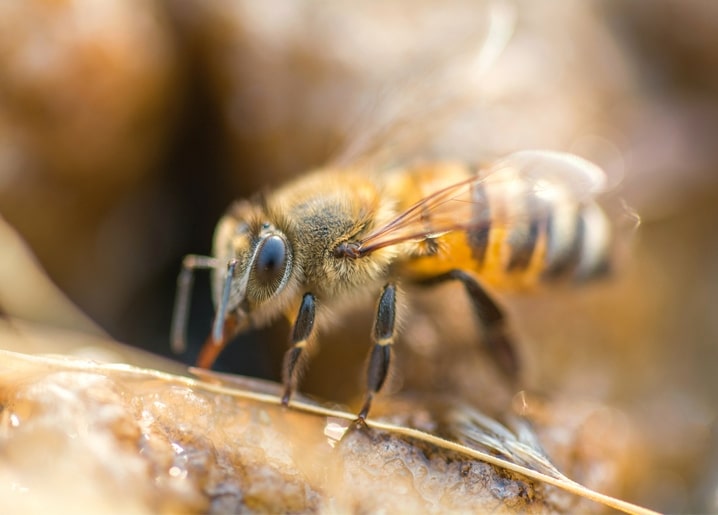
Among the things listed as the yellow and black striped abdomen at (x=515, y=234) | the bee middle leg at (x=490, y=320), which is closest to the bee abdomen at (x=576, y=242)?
the yellow and black striped abdomen at (x=515, y=234)

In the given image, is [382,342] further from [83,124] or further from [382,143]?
[83,124]

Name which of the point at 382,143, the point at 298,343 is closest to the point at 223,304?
the point at 298,343

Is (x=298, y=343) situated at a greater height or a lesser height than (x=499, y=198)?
lesser

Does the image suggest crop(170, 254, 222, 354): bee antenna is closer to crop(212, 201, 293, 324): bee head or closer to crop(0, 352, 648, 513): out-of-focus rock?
crop(212, 201, 293, 324): bee head

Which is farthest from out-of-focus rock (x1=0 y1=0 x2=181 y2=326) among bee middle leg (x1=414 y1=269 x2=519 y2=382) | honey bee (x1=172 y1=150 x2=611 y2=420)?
bee middle leg (x1=414 y1=269 x2=519 y2=382)

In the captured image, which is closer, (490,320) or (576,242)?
(490,320)

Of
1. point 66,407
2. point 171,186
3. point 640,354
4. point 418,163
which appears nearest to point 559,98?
point 418,163
